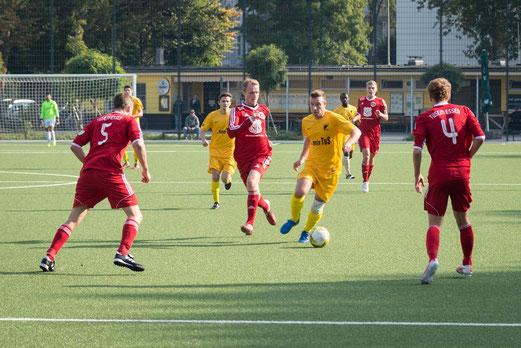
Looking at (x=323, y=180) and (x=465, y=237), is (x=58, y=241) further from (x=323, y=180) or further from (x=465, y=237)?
(x=465, y=237)

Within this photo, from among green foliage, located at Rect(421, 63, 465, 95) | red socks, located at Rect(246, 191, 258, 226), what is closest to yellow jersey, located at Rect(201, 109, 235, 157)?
red socks, located at Rect(246, 191, 258, 226)

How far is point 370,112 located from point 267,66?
68.2 feet

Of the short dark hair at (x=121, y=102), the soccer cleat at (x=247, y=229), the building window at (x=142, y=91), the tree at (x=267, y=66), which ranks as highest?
the tree at (x=267, y=66)

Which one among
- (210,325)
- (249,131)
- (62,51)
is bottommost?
(210,325)

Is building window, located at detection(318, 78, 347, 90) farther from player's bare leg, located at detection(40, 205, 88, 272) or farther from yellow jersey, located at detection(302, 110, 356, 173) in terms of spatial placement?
player's bare leg, located at detection(40, 205, 88, 272)

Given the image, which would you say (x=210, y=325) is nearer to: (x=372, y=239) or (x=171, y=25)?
(x=372, y=239)

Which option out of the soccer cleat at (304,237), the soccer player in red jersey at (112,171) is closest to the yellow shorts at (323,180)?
the soccer cleat at (304,237)

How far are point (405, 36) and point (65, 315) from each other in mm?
33999

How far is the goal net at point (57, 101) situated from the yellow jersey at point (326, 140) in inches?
1008

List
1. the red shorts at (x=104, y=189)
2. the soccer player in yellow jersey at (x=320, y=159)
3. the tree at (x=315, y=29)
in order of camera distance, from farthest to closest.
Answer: the tree at (x=315, y=29)
the soccer player in yellow jersey at (x=320, y=159)
the red shorts at (x=104, y=189)

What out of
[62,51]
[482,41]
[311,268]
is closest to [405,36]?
[482,41]

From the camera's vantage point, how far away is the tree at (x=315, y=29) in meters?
47.1

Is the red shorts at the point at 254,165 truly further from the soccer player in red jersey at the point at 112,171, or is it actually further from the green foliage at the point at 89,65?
the green foliage at the point at 89,65

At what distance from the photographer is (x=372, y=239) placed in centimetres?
962
